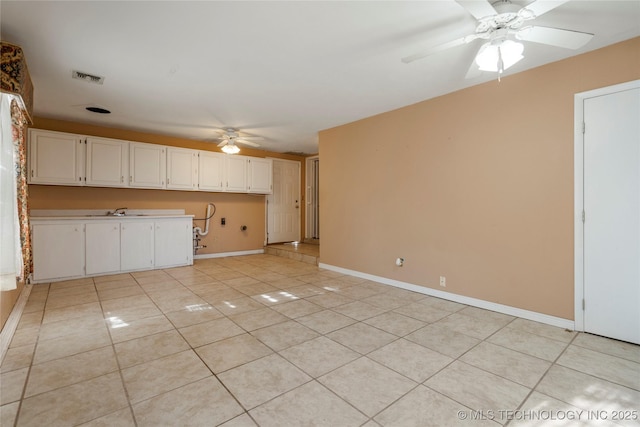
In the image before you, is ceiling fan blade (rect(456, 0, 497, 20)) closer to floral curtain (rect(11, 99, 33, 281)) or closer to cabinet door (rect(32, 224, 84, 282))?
floral curtain (rect(11, 99, 33, 281))

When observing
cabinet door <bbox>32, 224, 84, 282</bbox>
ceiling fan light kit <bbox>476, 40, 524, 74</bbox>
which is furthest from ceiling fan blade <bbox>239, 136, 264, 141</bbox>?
ceiling fan light kit <bbox>476, 40, 524, 74</bbox>

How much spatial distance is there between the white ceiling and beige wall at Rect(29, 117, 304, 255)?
1.15 meters

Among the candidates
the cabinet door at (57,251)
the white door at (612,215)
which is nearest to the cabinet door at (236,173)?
the cabinet door at (57,251)

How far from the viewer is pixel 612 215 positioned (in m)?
2.53

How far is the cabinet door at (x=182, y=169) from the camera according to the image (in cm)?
559

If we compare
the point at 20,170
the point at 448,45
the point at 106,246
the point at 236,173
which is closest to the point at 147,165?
the point at 106,246

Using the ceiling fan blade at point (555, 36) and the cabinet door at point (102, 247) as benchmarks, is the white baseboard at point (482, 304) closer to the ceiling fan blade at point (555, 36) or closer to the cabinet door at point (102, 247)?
the ceiling fan blade at point (555, 36)

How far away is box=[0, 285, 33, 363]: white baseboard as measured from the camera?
2.34 m

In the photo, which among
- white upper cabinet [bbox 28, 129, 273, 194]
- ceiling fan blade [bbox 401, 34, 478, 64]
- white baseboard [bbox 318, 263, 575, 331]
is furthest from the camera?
white upper cabinet [bbox 28, 129, 273, 194]

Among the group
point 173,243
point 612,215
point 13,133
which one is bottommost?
point 173,243

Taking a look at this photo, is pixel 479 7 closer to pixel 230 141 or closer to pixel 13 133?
pixel 13 133

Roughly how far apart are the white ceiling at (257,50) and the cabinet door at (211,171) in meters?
1.80

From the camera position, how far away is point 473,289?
3.36 metres

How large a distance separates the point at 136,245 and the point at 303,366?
4.33 m
